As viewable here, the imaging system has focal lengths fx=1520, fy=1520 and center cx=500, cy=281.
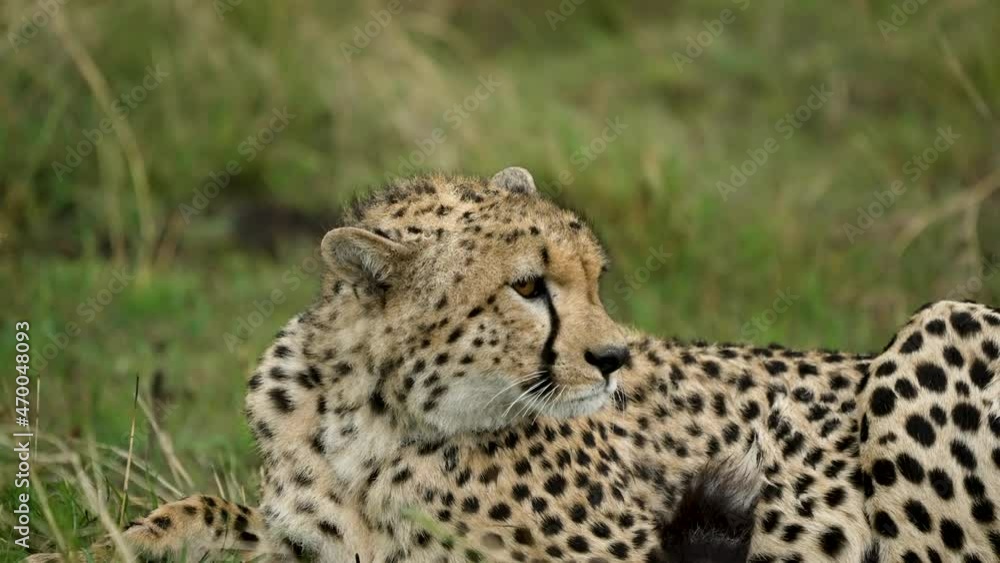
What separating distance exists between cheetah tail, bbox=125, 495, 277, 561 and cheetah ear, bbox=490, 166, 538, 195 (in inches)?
41.6

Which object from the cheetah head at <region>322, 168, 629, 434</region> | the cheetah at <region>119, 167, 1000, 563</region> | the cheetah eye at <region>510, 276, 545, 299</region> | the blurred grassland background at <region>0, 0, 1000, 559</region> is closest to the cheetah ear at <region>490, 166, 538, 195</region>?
the cheetah at <region>119, 167, 1000, 563</region>

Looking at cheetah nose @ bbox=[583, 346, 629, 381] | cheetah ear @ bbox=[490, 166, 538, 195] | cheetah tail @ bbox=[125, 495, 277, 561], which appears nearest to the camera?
cheetah nose @ bbox=[583, 346, 629, 381]

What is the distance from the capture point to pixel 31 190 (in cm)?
710

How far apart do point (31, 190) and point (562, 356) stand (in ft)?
14.2

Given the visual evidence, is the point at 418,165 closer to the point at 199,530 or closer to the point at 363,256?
the point at 199,530

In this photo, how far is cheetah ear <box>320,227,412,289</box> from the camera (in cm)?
351

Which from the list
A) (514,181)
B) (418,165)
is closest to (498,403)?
(514,181)

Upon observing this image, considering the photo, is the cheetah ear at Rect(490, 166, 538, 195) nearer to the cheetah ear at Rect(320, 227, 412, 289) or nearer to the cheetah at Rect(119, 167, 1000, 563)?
the cheetah at Rect(119, 167, 1000, 563)

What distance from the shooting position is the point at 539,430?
148 inches

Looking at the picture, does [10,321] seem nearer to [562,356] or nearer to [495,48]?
[562,356]

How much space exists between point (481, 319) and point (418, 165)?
14.1ft

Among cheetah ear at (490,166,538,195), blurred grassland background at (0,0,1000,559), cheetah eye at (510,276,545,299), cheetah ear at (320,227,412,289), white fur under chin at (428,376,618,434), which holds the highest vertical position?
blurred grassland background at (0,0,1000,559)

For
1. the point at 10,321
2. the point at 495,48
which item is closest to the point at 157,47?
the point at 10,321

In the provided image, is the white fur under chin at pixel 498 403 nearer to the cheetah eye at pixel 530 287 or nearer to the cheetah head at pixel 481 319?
the cheetah head at pixel 481 319
